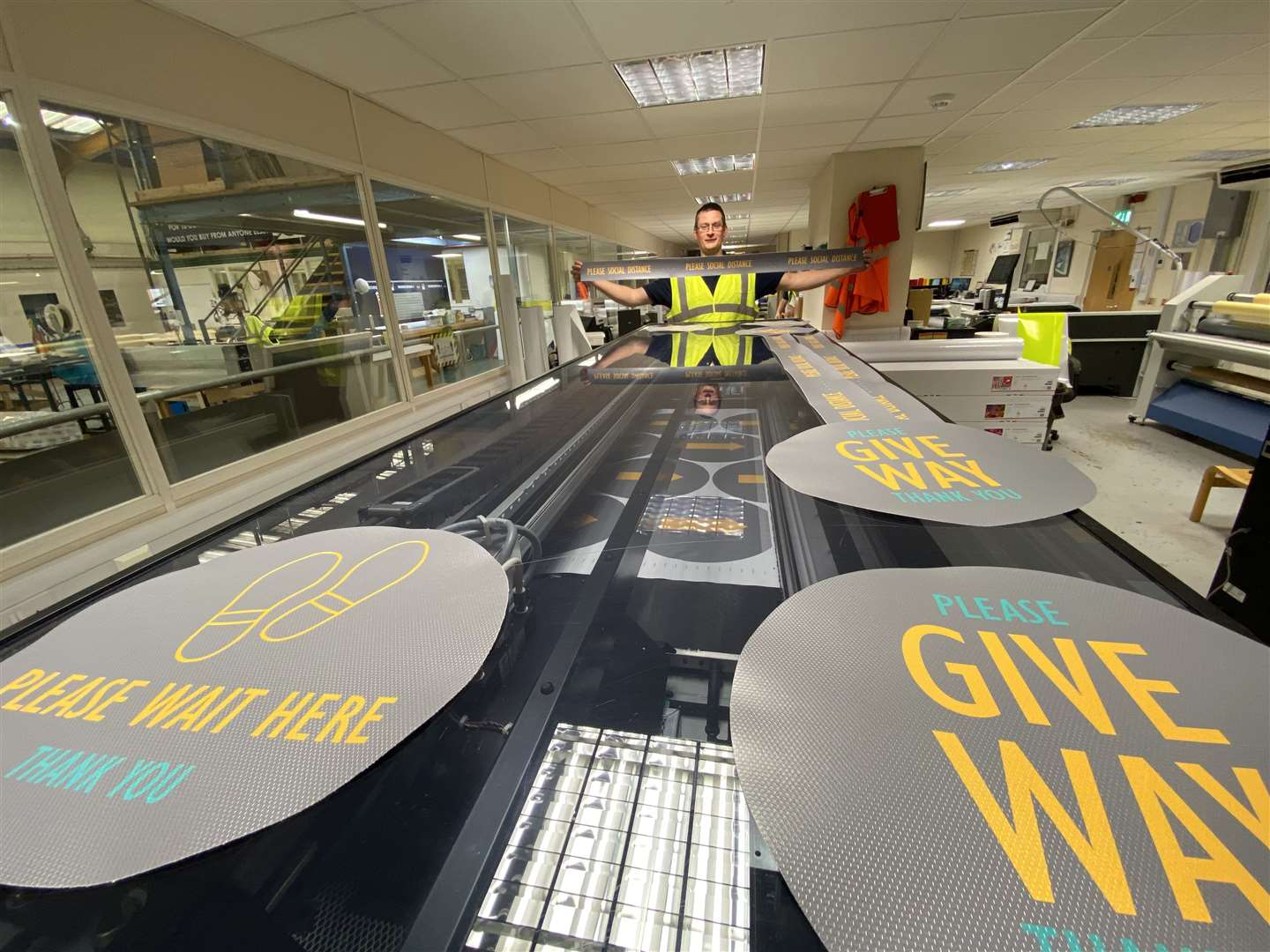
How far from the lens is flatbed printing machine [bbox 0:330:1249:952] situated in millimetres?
334

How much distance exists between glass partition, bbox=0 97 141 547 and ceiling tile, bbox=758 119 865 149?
458 centimetres

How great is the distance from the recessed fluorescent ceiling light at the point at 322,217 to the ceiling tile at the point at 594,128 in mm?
1538

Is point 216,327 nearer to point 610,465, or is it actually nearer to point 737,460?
point 610,465

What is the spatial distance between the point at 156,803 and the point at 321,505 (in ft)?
2.06

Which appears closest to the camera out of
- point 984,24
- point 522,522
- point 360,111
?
point 522,522

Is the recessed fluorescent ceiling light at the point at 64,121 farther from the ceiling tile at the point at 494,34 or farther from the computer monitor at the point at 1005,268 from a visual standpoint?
the computer monitor at the point at 1005,268

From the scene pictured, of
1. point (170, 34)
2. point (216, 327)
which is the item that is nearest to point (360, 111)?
point (170, 34)

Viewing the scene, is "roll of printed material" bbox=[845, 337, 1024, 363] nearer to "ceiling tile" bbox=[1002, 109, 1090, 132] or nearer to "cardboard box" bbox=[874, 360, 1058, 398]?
"cardboard box" bbox=[874, 360, 1058, 398]

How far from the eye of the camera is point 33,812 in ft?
1.28

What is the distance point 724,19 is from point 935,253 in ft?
55.5

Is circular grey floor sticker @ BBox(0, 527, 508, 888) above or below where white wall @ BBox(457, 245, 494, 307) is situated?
below

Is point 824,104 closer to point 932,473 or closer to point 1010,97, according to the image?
point 1010,97

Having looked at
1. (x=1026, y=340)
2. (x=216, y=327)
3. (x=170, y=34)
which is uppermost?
(x=170, y=34)

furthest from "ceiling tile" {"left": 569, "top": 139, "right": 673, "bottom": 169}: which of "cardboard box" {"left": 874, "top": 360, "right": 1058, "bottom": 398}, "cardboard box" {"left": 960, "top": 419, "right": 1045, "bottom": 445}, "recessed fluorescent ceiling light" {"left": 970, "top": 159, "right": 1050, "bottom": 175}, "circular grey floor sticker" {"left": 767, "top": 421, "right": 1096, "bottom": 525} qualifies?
"circular grey floor sticker" {"left": 767, "top": 421, "right": 1096, "bottom": 525}
